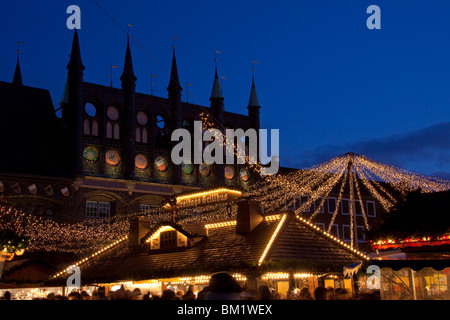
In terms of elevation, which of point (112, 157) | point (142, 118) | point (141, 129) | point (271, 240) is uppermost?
point (142, 118)

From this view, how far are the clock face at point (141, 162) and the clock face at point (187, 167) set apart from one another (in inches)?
121

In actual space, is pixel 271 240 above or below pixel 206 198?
below

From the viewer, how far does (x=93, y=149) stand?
41469mm

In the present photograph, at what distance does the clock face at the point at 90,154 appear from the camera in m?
41.0

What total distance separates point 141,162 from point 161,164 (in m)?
1.68

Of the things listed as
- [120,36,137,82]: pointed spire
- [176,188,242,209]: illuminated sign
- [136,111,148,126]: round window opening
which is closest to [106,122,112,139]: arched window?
[136,111,148,126]: round window opening

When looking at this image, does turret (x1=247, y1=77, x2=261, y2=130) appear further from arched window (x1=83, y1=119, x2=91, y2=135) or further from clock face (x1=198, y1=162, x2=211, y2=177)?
arched window (x1=83, y1=119, x2=91, y2=135)

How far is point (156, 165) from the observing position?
4406 cm

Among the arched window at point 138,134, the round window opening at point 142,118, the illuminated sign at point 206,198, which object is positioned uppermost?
the round window opening at point 142,118

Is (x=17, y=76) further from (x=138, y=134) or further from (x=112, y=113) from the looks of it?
(x=138, y=134)

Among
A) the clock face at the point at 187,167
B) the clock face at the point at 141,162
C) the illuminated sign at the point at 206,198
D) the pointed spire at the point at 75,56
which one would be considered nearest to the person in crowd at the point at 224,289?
the illuminated sign at the point at 206,198

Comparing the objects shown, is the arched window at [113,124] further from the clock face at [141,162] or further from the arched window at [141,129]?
the clock face at [141,162]

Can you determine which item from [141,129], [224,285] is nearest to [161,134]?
[141,129]

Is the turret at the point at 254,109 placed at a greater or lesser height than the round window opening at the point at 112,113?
greater
